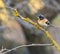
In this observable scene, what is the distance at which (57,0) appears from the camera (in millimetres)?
5121

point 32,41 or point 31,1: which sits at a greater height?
point 31,1

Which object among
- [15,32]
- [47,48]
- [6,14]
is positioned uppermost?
[6,14]

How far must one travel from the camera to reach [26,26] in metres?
4.83

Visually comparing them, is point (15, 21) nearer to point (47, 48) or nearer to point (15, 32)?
point (15, 32)

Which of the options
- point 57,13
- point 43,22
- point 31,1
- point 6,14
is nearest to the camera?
point 43,22

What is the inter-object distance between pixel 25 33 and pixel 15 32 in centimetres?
30

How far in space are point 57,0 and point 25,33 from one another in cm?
84

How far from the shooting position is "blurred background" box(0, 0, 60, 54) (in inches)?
175

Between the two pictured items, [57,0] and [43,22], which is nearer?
[43,22]

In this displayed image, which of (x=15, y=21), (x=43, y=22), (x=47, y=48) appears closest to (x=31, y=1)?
(x=15, y=21)

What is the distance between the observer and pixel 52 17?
5062 mm

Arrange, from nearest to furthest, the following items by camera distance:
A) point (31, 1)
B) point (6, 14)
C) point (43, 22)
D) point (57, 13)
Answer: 1. point (43, 22)
2. point (6, 14)
3. point (31, 1)
4. point (57, 13)

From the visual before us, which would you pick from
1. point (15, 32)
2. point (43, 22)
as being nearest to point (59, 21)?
point (15, 32)

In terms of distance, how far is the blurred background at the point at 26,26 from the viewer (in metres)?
4.45
